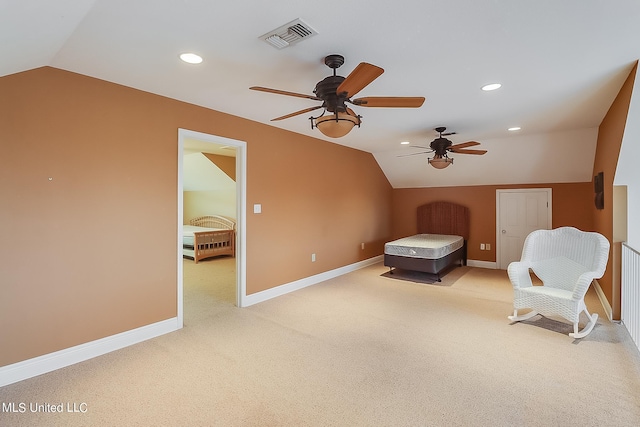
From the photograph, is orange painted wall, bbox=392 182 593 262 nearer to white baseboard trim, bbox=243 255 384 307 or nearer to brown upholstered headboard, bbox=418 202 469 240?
brown upholstered headboard, bbox=418 202 469 240

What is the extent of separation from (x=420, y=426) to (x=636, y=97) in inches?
128

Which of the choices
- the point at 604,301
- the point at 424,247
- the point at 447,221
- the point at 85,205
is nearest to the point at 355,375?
the point at 85,205

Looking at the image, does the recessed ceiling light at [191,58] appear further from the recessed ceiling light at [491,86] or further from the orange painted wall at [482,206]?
the orange painted wall at [482,206]

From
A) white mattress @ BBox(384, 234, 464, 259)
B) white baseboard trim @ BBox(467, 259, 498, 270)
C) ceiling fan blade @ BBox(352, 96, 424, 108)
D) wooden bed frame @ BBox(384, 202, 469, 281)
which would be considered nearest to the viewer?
ceiling fan blade @ BBox(352, 96, 424, 108)

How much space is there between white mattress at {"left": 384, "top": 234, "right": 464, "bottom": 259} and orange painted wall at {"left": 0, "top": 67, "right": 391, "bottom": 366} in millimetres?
2687

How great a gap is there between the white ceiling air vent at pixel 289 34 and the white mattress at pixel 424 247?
4.07 metres

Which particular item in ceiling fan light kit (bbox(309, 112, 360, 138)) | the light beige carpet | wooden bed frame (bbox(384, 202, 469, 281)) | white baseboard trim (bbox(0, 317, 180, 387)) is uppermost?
ceiling fan light kit (bbox(309, 112, 360, 138))

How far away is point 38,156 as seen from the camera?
2.48 meters

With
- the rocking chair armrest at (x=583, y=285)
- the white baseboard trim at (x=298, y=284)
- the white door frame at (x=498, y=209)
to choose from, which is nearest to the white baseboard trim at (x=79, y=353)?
the white baseboard trim at (x=298, y=284)

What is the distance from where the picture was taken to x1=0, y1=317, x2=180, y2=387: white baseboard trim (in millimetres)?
2377

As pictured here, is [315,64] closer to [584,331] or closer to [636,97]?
[636,97]

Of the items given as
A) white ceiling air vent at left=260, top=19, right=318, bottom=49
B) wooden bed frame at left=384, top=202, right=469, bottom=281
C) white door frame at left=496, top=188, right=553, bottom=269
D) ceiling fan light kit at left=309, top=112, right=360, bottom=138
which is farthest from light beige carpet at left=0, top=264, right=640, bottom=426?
white door frame at left=496, top=188, right=553, bottom=269

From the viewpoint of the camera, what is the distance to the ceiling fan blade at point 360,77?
183cm

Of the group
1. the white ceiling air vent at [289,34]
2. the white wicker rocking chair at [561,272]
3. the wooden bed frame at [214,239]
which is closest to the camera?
the white ceiling air vent at [289,34]
